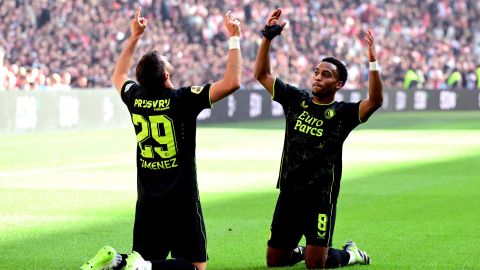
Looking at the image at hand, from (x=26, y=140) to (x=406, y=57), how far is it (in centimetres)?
2615

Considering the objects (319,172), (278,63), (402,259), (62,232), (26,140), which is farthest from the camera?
(278,63)

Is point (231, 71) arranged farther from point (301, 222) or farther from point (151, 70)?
point (301, 222)

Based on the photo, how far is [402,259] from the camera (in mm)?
10031

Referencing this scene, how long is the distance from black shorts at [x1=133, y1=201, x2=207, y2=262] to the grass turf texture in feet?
4.69

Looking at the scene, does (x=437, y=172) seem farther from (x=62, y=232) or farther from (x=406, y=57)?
(x=406, y=57)

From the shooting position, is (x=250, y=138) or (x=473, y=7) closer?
(x=250, y=138)

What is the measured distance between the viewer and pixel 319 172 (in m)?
9.27

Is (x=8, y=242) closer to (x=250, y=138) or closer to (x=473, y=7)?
(x=250, y=138)

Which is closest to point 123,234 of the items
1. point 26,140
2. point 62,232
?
point 62,232

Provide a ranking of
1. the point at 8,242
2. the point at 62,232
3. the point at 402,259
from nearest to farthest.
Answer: the point at 402,259 < the point at 8,242 < the point at 62,232

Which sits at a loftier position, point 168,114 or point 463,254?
point 168,114

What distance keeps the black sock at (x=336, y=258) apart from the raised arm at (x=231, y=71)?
222 cm

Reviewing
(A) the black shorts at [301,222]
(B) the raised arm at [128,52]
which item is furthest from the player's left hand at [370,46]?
(B) the raised arm at [128,52]

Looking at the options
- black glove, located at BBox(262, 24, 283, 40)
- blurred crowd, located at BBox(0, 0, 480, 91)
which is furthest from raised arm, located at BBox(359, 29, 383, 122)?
blurred crowd, located at BBox(0, 0, 480, 91)
